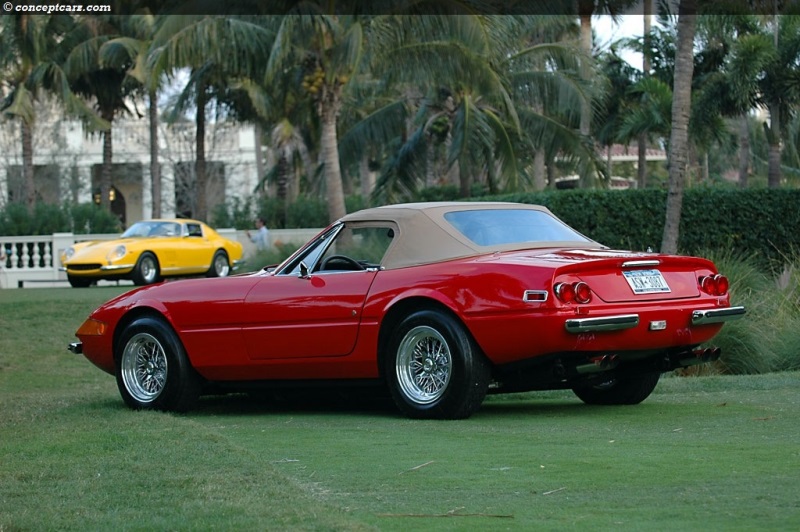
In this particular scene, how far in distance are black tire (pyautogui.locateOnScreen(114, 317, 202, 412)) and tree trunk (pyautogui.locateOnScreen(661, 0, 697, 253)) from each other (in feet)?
32.5

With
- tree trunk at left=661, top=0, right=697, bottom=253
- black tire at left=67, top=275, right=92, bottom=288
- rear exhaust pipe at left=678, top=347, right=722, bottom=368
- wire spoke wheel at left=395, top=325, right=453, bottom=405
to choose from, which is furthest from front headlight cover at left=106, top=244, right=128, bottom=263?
rear exhaust pipe at left=678, top=347, right=722, bottom=368

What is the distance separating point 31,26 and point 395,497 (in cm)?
3313

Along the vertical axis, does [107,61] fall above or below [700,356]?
above

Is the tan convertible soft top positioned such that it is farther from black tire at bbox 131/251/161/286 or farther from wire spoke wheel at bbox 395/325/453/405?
black tire at bbox 131/251/161/286

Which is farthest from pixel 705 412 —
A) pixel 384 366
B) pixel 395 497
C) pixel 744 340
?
pixel 744 340

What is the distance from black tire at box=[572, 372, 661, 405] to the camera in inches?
352

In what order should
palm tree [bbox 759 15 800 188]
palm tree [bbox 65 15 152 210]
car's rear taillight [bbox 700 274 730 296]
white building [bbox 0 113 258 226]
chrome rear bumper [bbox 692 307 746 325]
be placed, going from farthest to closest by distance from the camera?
white building [bbox 0 113 258 226]
palm tree [bbox 65 15 152 210]
palm tree [bbox 759 15 800 188]
car's rear taillight [bbox 700 274 730 296]
chrome rear bumper [bbox 692 307 746 325]

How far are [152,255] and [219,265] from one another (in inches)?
106

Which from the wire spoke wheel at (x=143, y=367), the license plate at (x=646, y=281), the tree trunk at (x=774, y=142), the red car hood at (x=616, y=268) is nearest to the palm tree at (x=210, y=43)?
the tree trunk at (x=774, y=142)

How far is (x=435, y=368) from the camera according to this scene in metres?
8.09

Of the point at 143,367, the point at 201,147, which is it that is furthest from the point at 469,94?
the point at 143,367

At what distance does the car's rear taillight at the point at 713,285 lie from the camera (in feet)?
26.9

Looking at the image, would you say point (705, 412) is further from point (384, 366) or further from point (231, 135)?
point (231, 135)

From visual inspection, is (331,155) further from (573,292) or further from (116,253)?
(573,292)
